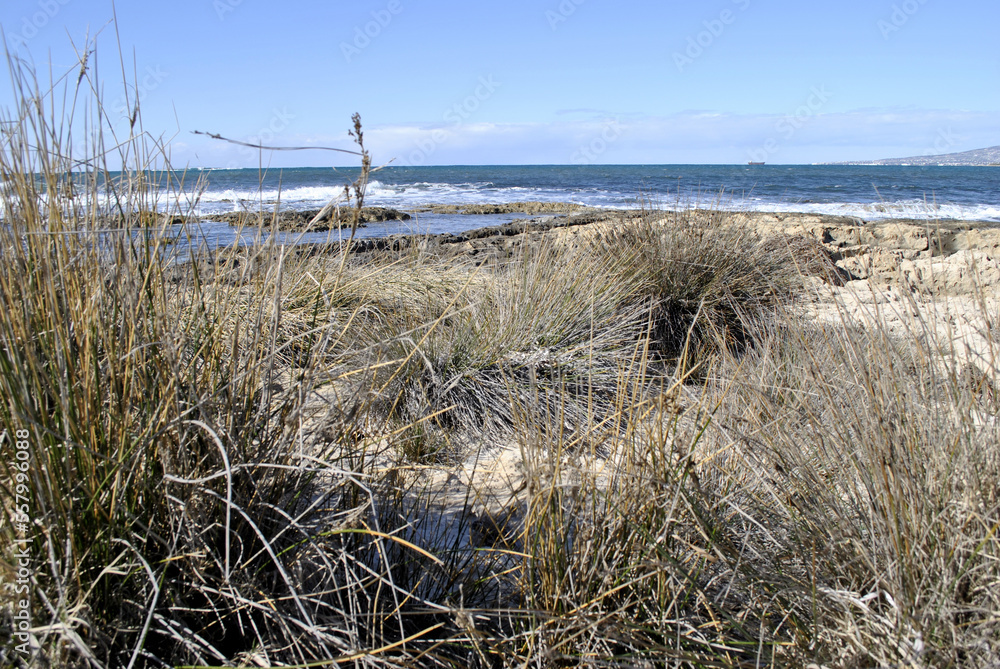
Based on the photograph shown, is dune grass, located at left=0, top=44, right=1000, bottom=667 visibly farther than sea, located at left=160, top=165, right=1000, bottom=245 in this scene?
No

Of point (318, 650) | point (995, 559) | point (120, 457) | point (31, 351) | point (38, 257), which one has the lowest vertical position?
point (318, 650)

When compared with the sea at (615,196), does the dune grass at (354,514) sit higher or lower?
lower

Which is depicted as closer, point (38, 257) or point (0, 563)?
point (0, 563)

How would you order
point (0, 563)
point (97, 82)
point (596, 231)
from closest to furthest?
point (0, 563)
point (97, 82)
point (596, 231)

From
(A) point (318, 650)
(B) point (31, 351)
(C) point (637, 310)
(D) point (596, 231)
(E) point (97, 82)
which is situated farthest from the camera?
(D) point (596, 231)

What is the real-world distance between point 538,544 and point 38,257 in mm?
1280

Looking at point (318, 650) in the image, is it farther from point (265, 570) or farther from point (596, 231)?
point (596, 231)

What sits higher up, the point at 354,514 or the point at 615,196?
the point at 615,196

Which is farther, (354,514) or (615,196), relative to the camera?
(615,196)

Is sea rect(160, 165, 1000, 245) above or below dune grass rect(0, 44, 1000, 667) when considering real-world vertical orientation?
above

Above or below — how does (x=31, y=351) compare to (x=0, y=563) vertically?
above

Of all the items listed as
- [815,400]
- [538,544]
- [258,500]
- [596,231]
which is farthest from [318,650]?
[596,231]

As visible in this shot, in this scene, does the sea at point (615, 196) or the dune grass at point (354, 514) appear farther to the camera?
the sea at point (615, 196)

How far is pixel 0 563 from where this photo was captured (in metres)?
0.99
